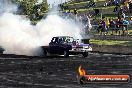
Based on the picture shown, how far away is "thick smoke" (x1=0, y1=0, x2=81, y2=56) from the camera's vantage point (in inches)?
1544

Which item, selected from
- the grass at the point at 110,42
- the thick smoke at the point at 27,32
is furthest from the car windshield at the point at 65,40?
the grass at the point at 110,42

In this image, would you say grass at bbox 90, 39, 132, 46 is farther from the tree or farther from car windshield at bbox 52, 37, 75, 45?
the tree

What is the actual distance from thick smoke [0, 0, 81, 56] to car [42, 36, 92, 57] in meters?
1.53

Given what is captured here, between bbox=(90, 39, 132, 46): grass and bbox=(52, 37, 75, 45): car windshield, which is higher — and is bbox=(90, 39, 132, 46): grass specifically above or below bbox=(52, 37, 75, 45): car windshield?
below

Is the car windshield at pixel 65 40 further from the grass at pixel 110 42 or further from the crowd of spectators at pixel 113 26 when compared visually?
the crowd of spectators at pixel 113 26

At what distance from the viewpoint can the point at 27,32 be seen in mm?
42094

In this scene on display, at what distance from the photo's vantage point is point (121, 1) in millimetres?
47000

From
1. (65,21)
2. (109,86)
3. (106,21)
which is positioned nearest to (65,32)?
(65,21)

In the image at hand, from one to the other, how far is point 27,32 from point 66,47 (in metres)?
8.01

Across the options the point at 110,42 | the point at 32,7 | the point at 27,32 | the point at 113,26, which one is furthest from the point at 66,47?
the point at 32,7

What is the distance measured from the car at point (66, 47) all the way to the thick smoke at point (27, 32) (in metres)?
1.53

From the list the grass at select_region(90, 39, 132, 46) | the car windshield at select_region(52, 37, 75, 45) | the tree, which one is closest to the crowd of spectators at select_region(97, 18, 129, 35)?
the grass at select_region(90, 39, 132, 46)

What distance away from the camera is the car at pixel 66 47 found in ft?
115

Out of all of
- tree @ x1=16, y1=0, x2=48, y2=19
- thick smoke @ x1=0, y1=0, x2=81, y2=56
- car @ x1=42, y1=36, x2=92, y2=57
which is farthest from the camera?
tree @ x1=16, y1=0, x2=48, y2=19
